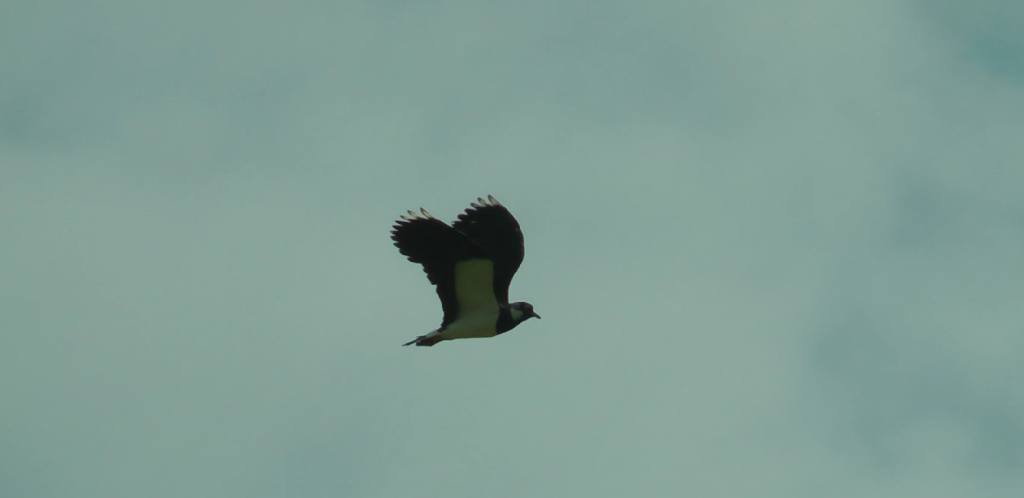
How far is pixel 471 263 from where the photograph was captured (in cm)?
2517

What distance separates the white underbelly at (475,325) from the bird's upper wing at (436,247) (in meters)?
0.27

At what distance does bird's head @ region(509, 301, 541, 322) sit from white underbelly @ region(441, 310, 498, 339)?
12.7 inches

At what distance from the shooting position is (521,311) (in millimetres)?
25469

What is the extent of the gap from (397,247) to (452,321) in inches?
65.5

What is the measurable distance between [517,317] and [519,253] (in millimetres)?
1161

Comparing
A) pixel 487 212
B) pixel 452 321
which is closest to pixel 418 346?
pixel 452 321

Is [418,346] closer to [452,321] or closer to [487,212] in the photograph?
[452,321]

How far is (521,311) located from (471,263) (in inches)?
49.7

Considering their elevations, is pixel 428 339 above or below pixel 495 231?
below

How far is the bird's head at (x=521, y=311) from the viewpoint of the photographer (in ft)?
83.5

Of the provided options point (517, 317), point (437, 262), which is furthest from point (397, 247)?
point (517, 317)

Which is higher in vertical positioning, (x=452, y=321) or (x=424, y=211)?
(x=424, y=211)

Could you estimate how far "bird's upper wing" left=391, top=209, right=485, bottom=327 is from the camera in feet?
81.5

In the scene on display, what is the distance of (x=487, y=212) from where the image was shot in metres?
25.0
